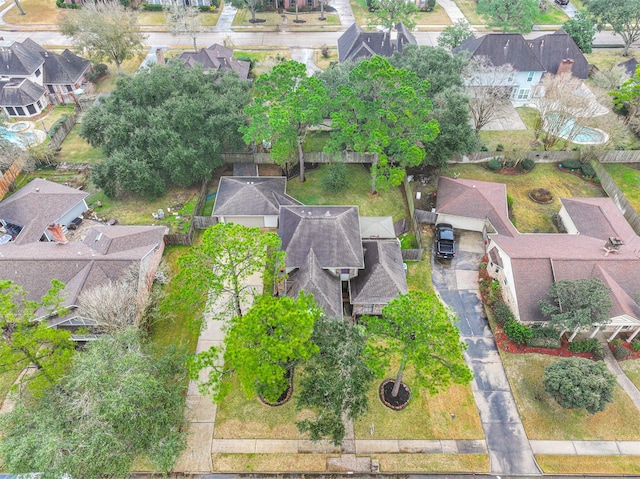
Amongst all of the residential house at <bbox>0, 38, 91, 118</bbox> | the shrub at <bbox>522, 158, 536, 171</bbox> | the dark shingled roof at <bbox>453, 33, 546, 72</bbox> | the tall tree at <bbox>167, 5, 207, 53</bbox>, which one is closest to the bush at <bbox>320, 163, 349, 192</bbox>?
the shrub at <bbox>522, 158, 536, 171</bbox>

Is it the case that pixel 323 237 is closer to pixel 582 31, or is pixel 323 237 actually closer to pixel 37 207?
pixel 37 207

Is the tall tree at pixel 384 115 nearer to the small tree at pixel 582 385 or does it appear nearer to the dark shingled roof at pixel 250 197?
the dark shingled roof at pixel 250 197

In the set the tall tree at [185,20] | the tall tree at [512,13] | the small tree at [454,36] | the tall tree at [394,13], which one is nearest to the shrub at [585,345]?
the small tree at [454,36]

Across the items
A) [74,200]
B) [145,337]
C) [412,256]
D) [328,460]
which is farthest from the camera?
[74,200]

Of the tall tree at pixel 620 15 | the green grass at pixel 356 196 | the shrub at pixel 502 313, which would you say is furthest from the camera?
the tall tree at pixel 620 15

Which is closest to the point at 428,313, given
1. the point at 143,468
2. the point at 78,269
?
the point at 143,468

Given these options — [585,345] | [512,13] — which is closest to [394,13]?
[512,13]

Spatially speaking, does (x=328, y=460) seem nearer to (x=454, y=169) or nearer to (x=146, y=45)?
(x=454, y=169)
